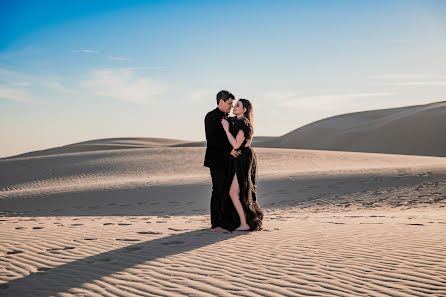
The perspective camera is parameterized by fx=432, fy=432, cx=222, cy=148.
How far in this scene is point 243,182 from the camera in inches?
279

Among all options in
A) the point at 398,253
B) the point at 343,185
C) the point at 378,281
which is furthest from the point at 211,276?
the point at 343,185


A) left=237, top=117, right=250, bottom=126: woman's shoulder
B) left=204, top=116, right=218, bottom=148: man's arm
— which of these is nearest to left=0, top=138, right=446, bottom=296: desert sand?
left=204, top=116, right=218, bottom=148: man's arm

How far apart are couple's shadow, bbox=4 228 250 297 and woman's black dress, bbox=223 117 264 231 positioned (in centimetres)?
28

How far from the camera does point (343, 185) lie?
1606 cm

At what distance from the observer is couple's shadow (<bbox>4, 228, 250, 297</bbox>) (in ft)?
15.3

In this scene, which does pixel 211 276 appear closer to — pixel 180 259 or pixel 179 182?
pixel 180 259

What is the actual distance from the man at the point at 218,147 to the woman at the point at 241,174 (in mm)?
114

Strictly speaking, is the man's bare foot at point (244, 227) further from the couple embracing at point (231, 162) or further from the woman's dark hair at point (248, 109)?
the woman's dark hair at point (248, 109)

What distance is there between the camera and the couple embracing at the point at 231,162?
275 inches

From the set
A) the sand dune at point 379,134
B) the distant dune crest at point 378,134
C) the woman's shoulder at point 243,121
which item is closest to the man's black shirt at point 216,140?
the woman's shoulder at point 243,121

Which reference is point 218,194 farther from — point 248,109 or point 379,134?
point 379,134

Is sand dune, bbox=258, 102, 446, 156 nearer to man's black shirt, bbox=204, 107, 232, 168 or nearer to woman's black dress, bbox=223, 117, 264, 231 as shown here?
woman's black dress, bbox=223, 117, 264, 231

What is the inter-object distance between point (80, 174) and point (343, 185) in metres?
15.0

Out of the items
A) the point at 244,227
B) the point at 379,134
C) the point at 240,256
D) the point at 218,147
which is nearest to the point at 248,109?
the point at 218,147
